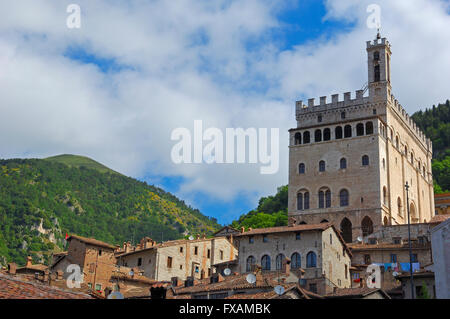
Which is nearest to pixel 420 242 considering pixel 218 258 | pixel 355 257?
pixel 355 257

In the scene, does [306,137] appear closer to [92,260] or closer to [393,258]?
[393,258]

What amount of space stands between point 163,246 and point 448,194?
6501 centimetres

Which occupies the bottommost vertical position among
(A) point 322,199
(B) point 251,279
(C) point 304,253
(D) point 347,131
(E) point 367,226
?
(B) point 251,279

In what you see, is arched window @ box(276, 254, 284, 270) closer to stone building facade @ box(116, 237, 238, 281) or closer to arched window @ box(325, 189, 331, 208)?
stone building facade @ box(116, 237, 238, 281)

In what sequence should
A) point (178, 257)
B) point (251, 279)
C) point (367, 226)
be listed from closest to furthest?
point (251, 279), point (178, 257), point (367, 226)

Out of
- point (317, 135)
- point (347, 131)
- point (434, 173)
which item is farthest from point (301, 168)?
point (434, 173)

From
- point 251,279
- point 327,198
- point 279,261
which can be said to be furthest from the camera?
point 327,198

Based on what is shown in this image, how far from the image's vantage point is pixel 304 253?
5925 centimetres

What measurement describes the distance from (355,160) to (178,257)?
27180 mm

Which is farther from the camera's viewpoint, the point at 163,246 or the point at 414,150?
the point at 414,150

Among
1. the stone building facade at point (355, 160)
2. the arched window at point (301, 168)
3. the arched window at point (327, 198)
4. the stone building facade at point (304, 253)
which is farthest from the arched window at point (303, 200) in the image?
the stone building facade at point (304, 253)

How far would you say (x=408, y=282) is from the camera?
50719mm
